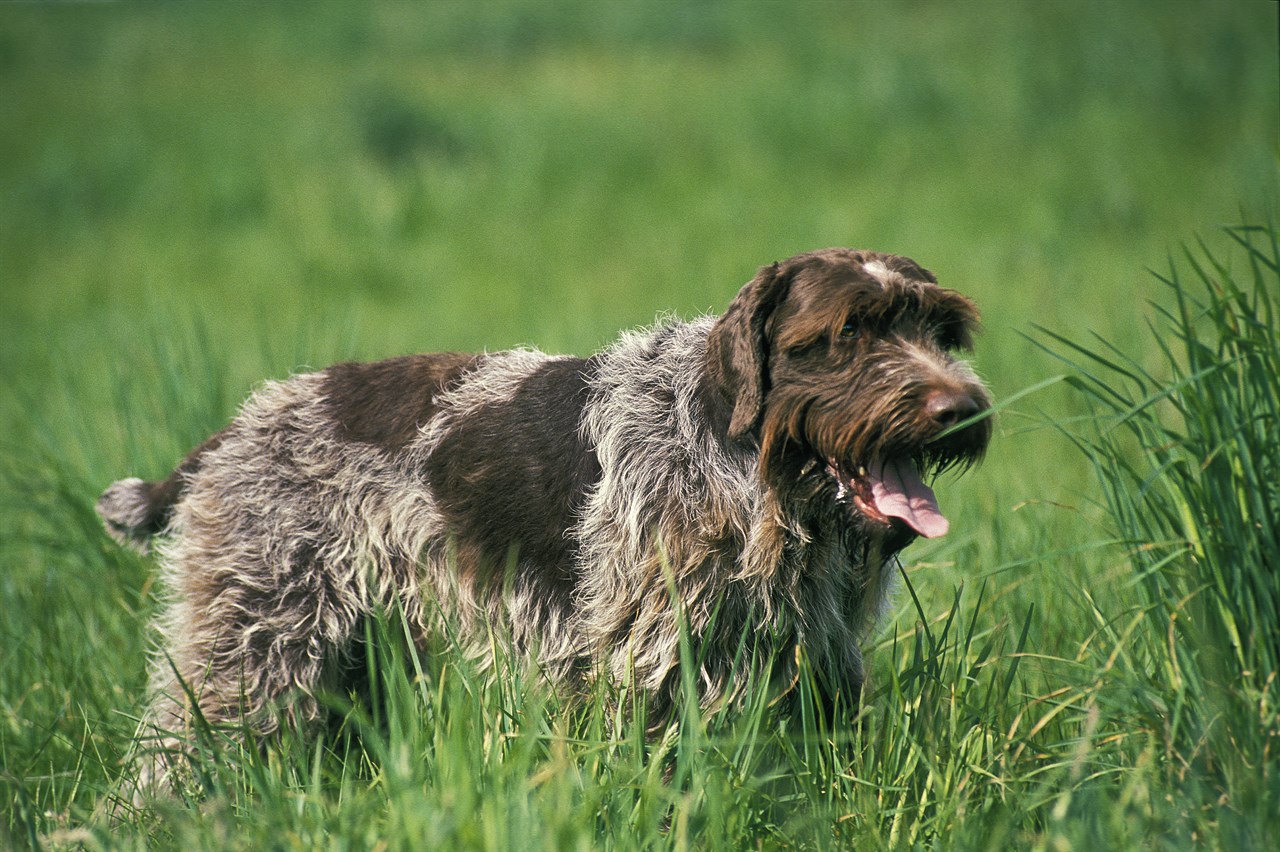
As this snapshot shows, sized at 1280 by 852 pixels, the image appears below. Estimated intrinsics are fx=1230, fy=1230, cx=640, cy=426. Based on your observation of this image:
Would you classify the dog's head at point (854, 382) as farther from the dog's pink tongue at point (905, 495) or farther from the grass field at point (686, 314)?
the grass field at point (686, 314)

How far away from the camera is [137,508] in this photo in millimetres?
4719

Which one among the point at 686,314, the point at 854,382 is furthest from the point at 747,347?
the point at 686,314

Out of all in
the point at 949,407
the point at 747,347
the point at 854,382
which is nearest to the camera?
the point at 949,407

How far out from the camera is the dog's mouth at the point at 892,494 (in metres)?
3.35

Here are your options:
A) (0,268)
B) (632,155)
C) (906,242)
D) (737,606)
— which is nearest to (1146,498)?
(737,606)

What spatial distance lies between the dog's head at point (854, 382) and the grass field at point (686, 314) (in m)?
0.27

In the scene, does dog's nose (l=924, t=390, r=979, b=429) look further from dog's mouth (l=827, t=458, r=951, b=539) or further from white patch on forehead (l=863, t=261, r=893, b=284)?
white patch on forehead (l=863, t=261, r=893, b=284)

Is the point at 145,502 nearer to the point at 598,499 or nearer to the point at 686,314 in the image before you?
the point at 598,499

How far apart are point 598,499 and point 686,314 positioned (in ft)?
16.5

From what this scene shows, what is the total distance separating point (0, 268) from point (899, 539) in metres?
13.8

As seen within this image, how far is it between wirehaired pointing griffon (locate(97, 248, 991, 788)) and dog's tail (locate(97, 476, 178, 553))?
0.04 feet

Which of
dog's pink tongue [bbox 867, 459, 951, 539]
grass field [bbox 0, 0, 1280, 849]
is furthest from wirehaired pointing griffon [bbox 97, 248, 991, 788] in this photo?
grass field [bbox 0, 0, 1280, 849]

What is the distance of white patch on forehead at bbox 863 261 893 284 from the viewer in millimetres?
3484

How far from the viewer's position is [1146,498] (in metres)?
3.22
